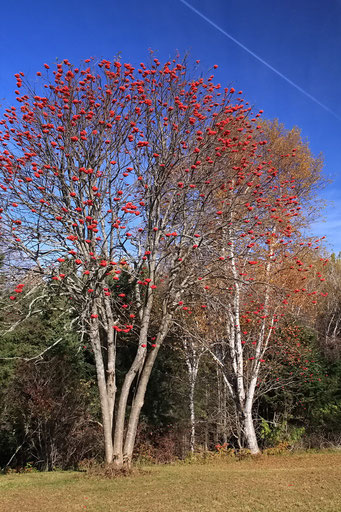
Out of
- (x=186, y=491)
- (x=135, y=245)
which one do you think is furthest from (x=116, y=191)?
(x=186, y=491)

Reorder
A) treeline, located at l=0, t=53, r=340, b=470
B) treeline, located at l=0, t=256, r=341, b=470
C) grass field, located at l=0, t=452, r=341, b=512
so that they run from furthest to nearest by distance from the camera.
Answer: treeline, located at l=0, t=256, r=341, b=470, treeline, located at l=0, t=53, r=340, b=470, grass field, located at l=0, t=452, r=341, b=512

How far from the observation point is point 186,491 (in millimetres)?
5809

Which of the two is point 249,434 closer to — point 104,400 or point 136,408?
point 136,408

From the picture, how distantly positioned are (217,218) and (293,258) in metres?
3.35

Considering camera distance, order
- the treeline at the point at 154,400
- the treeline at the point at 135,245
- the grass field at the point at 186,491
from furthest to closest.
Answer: the treeline at the point at 154,400 → the treeline at the point at 135,245 → the grass field at the point at 186,491

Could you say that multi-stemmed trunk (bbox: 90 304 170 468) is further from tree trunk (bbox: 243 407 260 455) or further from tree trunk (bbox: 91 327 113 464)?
tree trunk (bbox: 243 407 260 455)

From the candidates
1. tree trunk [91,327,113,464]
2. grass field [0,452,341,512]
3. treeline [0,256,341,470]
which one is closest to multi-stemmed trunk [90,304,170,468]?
tree trunk [91,327,113,464]

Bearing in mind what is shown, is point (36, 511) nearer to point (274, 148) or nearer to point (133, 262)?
point (133, 262)

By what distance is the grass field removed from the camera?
4.87 m

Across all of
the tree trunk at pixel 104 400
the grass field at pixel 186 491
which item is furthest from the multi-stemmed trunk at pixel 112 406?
the grass field at pixel 186 491

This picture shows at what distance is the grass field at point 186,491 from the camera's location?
4867mm

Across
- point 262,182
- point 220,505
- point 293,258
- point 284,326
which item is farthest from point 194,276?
point 284,326

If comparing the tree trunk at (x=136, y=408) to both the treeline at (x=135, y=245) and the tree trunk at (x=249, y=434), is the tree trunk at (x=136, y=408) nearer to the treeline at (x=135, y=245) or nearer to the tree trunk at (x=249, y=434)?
the treeline at (x=135, y=245)

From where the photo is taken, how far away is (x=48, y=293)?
8.26 metres
